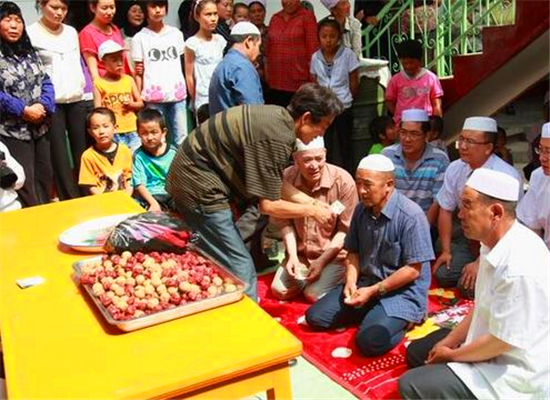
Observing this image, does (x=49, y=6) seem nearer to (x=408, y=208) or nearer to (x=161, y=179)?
(x=161, y=179)

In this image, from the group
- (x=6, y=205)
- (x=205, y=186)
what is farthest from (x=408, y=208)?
(x=6, y=205)

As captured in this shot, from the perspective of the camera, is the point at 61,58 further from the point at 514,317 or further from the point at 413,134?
the point at 514,317

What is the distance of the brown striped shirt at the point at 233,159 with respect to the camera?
273 centimetres

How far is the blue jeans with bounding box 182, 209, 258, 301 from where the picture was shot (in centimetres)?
294

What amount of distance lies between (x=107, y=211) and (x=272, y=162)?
3.25 ft

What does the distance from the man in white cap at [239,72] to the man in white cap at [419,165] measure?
3.31ft

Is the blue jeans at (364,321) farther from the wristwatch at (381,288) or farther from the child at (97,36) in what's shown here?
the child at (97,36)

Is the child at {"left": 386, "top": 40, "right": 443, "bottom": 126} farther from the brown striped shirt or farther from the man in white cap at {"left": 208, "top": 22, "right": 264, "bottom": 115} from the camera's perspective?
the brown striped shirt

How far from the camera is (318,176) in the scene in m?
3.75

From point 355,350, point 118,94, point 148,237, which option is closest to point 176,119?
point 118,94

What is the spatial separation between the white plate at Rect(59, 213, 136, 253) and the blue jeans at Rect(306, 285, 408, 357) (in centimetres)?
118

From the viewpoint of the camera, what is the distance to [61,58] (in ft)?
15.3

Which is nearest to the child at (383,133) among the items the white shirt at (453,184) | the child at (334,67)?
the child at (334,67)

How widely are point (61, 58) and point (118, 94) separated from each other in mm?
479
